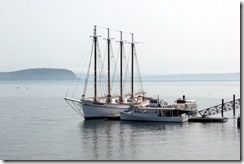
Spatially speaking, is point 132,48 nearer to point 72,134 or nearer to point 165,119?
point 165,119

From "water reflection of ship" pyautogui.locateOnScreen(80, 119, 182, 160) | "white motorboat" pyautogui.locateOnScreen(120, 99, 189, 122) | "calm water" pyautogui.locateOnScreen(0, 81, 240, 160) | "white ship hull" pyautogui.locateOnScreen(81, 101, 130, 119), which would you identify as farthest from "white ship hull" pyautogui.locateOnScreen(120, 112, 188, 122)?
"white ship hull" pyautogui.locateOnScreen(81, 101, 130, 119)

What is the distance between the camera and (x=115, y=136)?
1221 inches

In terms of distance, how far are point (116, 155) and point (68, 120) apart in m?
20.9

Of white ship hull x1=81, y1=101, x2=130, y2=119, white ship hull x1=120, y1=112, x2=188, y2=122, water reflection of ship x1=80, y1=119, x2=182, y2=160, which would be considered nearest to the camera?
water reflection of ship x1=80, y1=119, x2=182, y2=160

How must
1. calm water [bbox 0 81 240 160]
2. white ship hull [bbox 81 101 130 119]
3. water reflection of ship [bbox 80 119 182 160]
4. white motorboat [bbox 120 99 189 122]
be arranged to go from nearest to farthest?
calm water [bbox 0 81 240 160], water reflection of ship [bbox 80 119 182 160], white motorboat [bbox 120 99 189 122], white ship hull [bbox 81 101 130 119]

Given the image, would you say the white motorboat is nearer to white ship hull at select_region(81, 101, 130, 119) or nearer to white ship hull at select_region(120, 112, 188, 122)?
white ship hull at select_region(120, 112, 188, 122)

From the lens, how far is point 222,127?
3512cm

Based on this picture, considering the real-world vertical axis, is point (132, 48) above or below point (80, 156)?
above

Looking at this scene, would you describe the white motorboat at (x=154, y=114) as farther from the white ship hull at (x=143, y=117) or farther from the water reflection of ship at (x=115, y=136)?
the water reflection of ship at (x=115, y=136)

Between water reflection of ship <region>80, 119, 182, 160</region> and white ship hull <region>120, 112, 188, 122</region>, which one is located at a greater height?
white ship hull <region>120, 112, 188, 122</region>

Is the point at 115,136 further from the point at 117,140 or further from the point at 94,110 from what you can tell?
the point at 94,110

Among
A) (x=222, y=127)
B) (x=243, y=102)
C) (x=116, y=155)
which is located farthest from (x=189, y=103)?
(x=243, y=102)

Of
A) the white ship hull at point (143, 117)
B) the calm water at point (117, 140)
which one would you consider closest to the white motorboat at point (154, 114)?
the white ship hull at point (143, 117)

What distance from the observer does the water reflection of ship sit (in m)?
24.0
